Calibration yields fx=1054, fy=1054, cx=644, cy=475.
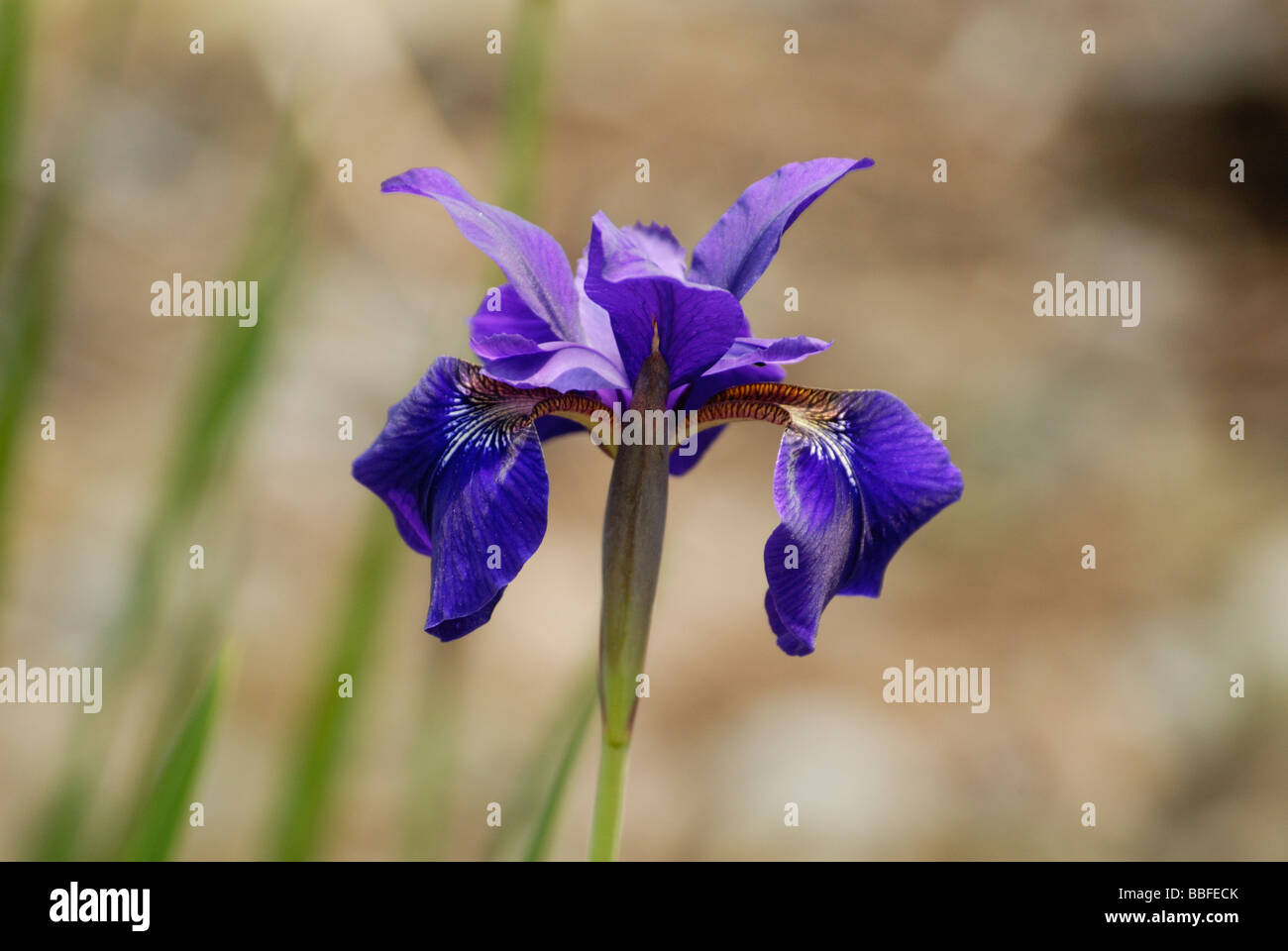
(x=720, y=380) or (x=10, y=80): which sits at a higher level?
(x=10, y=80)

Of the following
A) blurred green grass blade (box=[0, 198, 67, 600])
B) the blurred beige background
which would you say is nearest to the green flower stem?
blurred green grass blade (box=[0, 198, 67, 600])

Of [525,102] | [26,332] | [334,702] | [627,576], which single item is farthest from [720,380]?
[26,332]

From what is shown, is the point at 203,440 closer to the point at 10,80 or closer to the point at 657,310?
the point at 10,80

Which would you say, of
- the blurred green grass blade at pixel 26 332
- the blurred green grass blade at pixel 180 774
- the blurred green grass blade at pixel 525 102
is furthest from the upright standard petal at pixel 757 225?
the blurred green grass blade at pixel 26 332

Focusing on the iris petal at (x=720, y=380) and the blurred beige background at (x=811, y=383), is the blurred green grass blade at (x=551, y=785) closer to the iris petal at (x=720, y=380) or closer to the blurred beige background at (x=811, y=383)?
the iris petal at (x=720, y=380)

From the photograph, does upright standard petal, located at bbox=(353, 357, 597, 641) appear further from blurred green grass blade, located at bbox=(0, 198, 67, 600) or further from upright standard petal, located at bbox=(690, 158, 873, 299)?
blurred green grass blade, located at bbox=(0, 198, 67, 600)
